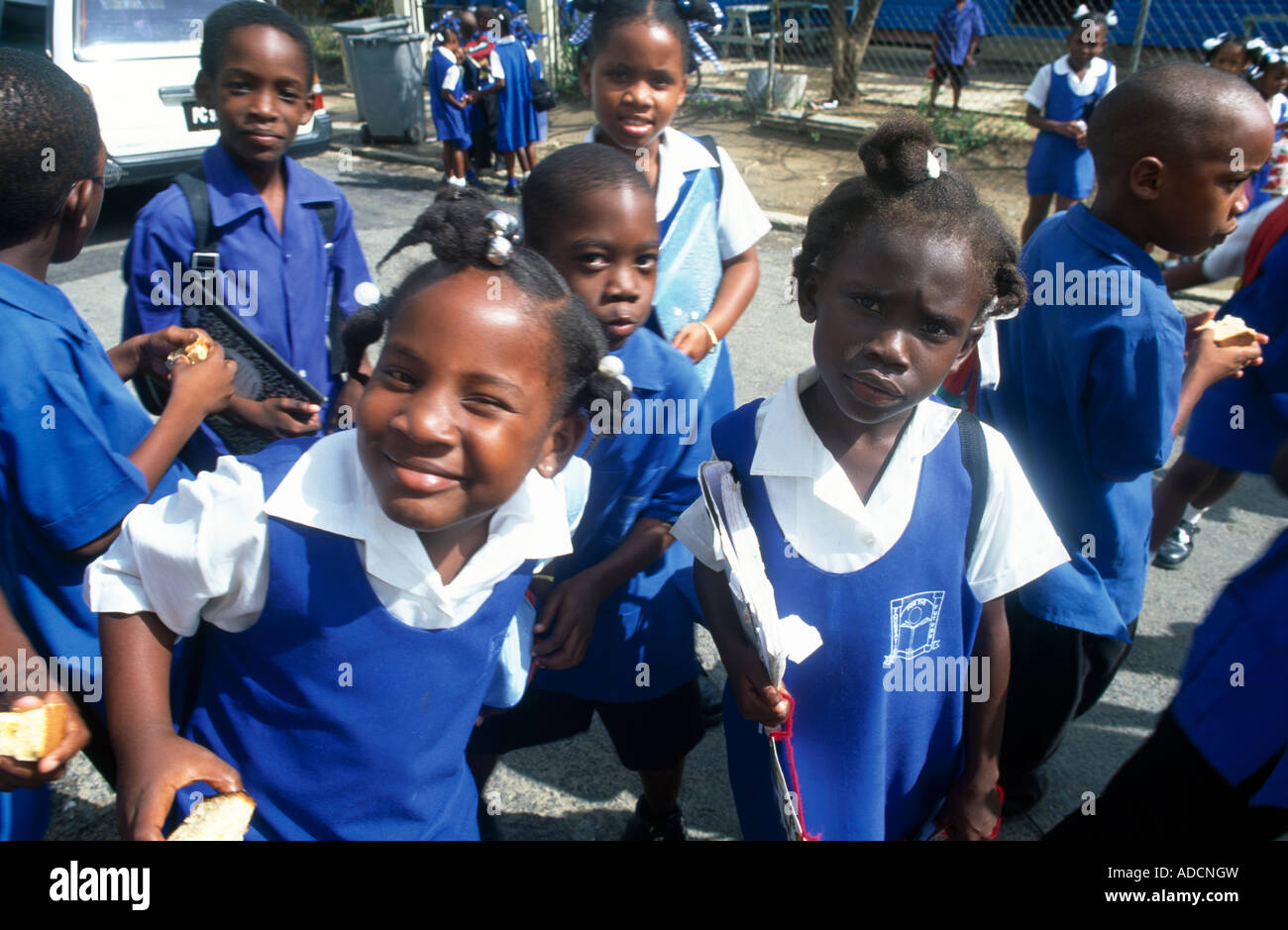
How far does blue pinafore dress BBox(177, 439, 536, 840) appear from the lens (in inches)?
49.7

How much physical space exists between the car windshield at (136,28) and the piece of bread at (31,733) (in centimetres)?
671

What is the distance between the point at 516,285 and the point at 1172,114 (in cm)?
140

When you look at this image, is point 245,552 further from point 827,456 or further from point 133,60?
point 133,60

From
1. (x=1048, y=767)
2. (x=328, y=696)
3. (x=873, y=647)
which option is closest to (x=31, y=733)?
(x=328, y=696)

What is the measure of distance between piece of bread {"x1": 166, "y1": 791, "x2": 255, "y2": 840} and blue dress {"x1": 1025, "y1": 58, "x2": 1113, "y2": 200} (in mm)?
6273

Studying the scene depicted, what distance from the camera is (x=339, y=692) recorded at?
1.31 meters

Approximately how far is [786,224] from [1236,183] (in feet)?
18.3

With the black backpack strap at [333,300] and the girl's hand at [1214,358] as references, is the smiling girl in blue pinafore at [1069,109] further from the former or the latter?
the black backpack strap at [333,300]

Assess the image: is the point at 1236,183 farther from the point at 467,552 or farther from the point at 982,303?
the point at 467,552

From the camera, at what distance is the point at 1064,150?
5.97m

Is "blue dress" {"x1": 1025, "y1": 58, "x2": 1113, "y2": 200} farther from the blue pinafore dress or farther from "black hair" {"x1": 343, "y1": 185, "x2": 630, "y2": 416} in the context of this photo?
the blue pinafore dress

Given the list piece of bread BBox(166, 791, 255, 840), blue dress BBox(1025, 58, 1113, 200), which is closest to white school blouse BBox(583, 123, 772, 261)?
piece of bread BBox(166, 791, 255, 840)

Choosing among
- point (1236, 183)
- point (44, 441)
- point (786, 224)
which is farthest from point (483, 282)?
point (786, 224)
